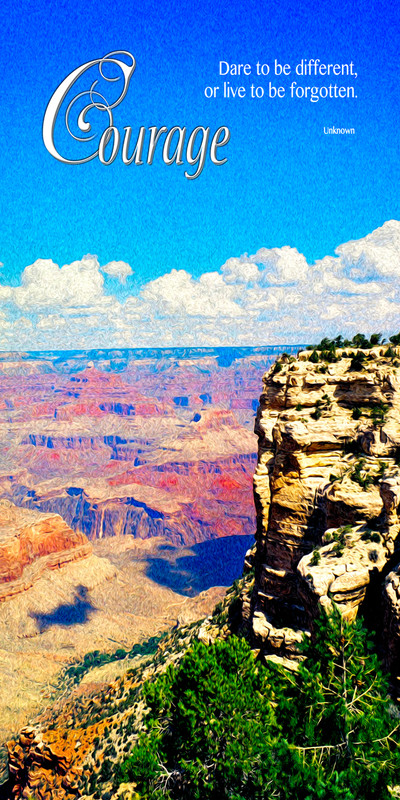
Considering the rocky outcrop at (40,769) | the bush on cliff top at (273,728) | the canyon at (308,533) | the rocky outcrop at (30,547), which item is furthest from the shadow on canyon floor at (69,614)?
the bush on cliff top at (273,728)

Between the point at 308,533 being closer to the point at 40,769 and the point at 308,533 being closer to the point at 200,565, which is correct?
the point at 40,769

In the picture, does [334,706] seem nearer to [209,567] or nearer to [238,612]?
[238,612]

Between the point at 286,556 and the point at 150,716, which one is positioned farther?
the point at 286,556

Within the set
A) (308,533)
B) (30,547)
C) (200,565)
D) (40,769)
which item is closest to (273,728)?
(308,533)

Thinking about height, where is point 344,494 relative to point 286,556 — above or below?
above

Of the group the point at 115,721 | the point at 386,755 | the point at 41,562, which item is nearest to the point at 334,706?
the point at 386,755

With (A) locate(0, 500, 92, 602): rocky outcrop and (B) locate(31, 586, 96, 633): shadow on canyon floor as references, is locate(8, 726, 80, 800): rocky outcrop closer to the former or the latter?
(B) locate(31, 586, 96, 633): shadow on canyon floor
